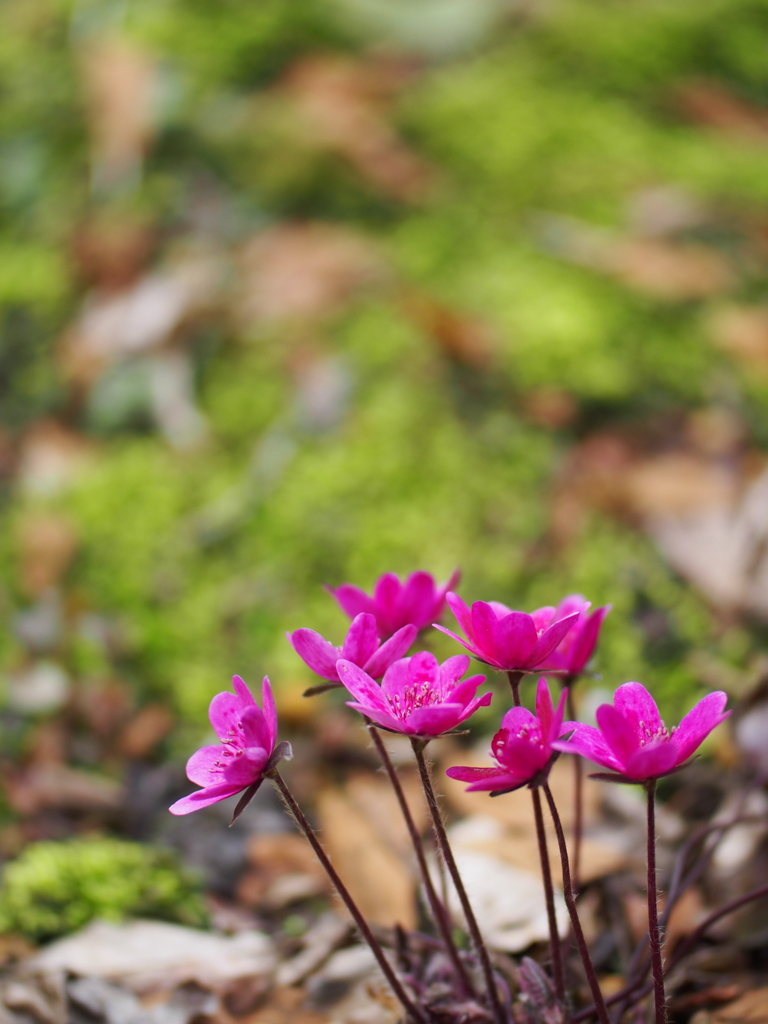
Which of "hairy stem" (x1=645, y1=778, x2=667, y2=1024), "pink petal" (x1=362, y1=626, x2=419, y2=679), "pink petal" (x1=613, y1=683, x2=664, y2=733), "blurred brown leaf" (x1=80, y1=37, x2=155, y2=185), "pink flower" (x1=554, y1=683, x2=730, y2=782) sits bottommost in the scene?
"hairy stem" (x1=645, y1=778, x2=667, y2=1024)

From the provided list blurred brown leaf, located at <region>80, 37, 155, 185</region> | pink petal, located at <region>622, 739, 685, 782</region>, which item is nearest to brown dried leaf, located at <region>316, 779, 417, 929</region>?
pink petal, located at <region>622, 739, 685, 782</region>

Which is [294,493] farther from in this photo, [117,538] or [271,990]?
[271,990]

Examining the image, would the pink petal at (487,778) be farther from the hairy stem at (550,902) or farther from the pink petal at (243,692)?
the pink petal at (243,692)

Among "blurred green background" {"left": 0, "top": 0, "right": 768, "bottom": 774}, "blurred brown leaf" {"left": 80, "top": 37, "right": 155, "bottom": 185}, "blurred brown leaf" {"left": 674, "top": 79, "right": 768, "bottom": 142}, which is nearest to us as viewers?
"blurred green background" {"left": 0, "top": 0, "right": 768, "bottom": 774}

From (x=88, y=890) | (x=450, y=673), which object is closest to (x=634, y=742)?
(x=450, y=673)

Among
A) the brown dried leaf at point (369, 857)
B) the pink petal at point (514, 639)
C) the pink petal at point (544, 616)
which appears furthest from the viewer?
the brown dried leaf at point (369, 857)

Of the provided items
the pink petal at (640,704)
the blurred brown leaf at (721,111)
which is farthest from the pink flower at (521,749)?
the blurred brown leaf at (721,111)

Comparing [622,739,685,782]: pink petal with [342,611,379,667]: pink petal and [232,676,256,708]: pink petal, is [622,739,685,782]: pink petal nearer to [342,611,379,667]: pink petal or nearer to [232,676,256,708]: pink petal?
[342,611,379,667]: pink petal

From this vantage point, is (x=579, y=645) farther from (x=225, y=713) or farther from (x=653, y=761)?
(x=225, y=713)
